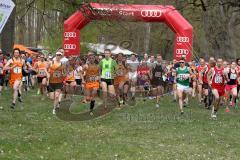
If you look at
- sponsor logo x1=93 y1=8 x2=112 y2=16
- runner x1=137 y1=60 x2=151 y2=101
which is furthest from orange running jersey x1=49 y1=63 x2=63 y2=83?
runner x1=137 y1=60 x2=151 y2=101

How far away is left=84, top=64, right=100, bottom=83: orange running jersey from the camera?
1742cm

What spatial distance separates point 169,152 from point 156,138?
187cm

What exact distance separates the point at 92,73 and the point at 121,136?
16.7 feet

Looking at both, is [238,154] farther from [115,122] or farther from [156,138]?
[115,122]

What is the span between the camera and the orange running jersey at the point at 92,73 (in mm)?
17422

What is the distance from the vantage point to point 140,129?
14.2 m

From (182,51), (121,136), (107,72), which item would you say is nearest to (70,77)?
(107,72)

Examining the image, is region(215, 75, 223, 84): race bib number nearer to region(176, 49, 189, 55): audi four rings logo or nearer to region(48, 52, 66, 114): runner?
region(48, 52, 66, 114): runner

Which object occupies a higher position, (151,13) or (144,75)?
(151,13)

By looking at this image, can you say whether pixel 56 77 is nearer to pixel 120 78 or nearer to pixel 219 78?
pixel 120 78

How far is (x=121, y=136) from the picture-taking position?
12773 millimetres

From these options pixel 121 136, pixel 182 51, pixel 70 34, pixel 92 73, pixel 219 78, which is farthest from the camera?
pixel 70 34

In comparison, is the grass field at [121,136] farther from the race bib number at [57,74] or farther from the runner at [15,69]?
the race bib number at [57,74]

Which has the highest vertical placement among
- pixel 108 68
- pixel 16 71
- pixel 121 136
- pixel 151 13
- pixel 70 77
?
pixel 151 13
